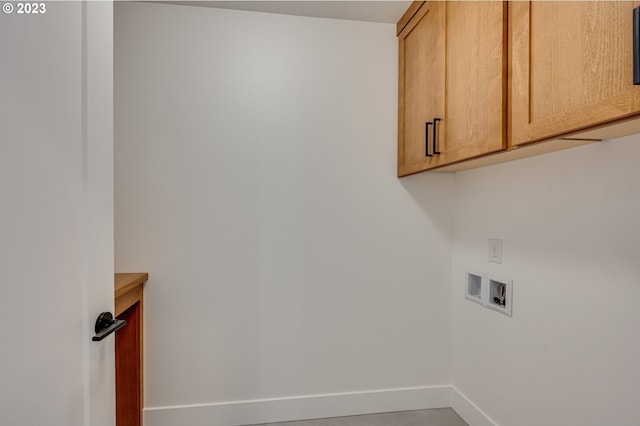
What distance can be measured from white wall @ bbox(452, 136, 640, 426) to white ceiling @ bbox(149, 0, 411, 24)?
969 mm

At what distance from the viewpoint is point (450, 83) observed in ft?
4.83

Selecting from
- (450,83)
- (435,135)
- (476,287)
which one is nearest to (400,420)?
(476,287)

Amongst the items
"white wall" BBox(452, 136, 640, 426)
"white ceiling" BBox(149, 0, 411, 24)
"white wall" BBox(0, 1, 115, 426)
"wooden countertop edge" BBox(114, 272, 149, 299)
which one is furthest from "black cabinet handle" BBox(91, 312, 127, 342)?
"white ceiling" BBox(149, 0, 411, 24)

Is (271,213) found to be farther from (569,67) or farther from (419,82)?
(569,67)

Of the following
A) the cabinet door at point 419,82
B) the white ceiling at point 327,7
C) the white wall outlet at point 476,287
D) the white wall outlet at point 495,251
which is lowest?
the white wall outlet at point 476,287

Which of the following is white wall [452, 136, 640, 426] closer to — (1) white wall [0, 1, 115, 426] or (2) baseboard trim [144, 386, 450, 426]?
(2) baseboard trim [144, 386, 450, 426]

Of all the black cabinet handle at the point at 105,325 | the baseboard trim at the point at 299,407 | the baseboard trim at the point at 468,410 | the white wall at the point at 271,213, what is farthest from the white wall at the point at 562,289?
the black cabinet handle at the point at 105,325

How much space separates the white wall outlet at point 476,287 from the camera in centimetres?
175

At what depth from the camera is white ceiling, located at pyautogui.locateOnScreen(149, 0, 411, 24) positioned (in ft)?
5.95

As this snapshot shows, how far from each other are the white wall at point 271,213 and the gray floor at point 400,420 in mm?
62

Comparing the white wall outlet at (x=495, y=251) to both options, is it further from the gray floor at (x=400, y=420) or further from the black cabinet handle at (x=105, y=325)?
the black cabinet handle at (x=105, y=325)

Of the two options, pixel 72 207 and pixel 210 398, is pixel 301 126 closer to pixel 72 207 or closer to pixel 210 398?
pixel 72 207

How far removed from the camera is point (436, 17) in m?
1.58

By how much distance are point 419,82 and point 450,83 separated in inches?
12.2
